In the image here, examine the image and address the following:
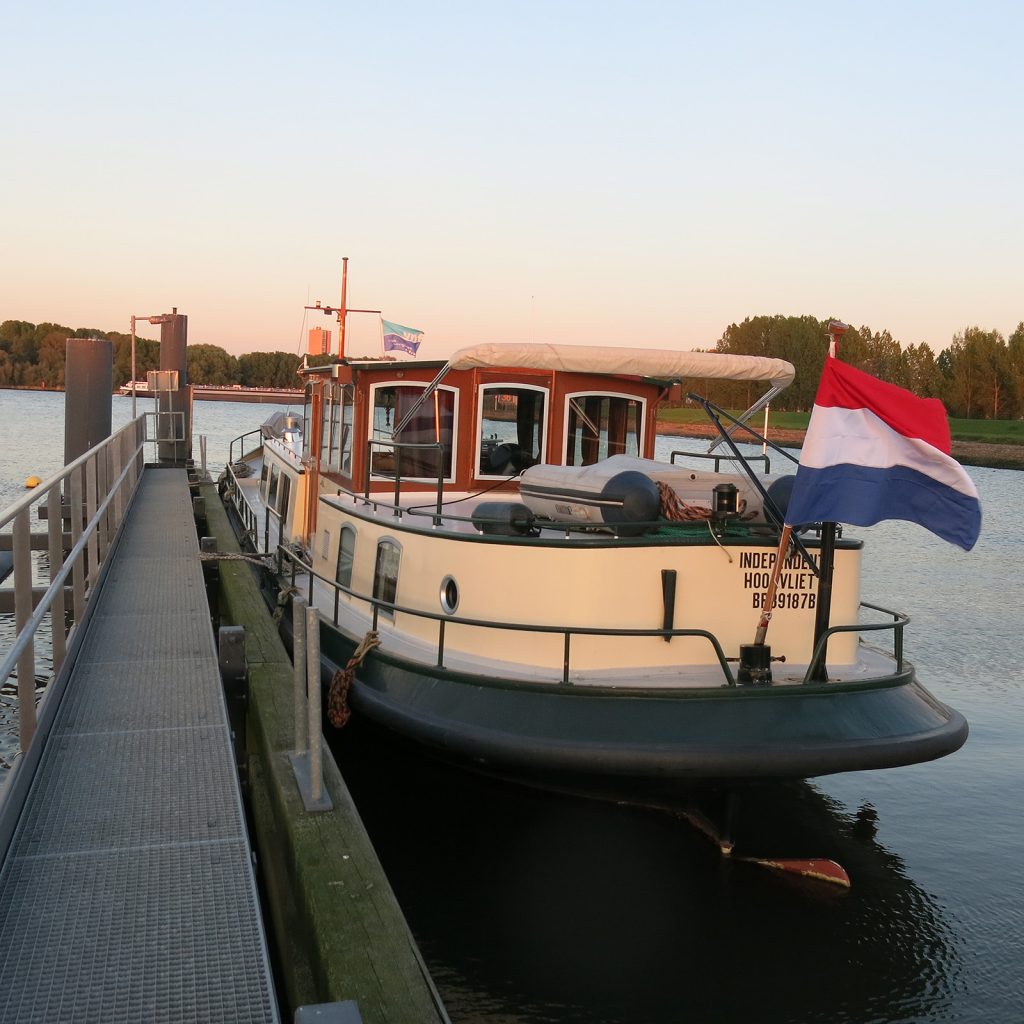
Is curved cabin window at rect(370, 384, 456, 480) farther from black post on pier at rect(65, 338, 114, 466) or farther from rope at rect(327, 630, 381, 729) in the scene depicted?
black post on pier at rect(65, 338, 114, 466)

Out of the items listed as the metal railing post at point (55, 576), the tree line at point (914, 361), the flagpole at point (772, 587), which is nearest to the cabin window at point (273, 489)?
the metal railing post at point (55, 576)

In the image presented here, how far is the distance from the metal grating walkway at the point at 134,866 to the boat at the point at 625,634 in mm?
1791

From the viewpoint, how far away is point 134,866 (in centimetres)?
451

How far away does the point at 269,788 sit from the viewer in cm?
571

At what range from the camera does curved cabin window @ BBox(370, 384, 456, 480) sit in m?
10.5

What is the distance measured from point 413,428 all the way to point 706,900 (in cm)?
518

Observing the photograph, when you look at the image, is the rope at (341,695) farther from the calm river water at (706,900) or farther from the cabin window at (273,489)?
the cabin window at (273,489)

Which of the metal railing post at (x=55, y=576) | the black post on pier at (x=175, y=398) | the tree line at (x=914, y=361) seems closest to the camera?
the metal railing post at (x=55, y=576)

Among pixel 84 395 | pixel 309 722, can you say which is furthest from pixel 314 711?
pixel 84 395

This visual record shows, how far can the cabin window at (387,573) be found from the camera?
9391mm

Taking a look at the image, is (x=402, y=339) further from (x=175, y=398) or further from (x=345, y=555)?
(x=175, y=398)

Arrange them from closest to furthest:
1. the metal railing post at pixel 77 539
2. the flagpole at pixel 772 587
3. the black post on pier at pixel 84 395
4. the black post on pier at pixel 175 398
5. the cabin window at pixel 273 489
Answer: the flagpole at pixel 772 587 → the metal railing post at pixel 77 539 → the cabin window at pixel 273 489 → the black post on pier at pixel 84 395 → the black post on pier at pixel 175 398

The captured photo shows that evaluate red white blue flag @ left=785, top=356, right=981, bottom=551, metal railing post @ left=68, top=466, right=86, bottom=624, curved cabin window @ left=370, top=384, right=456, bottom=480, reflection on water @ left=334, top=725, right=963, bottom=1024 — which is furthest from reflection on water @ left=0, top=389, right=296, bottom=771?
red white blue flag @ left=785, top=356, right=981, bottom=551

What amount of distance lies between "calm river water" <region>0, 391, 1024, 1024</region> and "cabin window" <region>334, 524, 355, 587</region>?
1.54m
